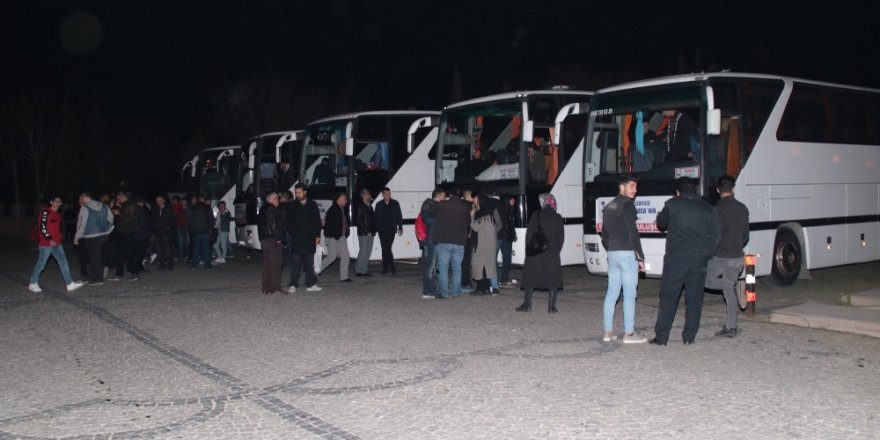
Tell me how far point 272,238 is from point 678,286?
23.6ft

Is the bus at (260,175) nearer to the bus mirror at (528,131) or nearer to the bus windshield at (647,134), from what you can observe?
the bus mirror at (528,131)

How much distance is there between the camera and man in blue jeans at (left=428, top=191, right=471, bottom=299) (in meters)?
12.6

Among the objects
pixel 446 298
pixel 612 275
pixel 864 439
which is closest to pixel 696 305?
pixel 612 275

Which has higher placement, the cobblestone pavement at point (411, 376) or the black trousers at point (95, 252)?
the black trousers at point (95, 252)

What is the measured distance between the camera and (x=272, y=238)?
44.1 feet

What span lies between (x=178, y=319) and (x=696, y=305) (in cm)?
671

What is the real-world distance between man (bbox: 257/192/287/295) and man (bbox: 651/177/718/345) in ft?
22.6

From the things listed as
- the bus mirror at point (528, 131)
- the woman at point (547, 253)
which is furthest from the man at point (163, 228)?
the woman at point (547, 253)

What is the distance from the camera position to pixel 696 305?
870 cm

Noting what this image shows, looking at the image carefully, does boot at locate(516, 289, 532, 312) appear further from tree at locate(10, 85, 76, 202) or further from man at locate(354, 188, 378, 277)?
tree at locate(10, 85, 76, 202)

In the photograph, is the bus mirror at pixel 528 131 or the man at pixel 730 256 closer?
the man at pixel 730 256

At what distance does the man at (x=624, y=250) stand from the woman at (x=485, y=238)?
3874 mm

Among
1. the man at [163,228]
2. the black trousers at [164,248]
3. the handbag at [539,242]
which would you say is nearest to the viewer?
the handbag at [539,242]

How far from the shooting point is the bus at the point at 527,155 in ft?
47.9
